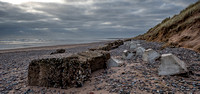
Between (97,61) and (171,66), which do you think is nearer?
(171,66)

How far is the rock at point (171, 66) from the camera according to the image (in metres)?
3.92

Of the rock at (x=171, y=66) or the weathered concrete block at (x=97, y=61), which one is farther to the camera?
the weathered concrete block at (x=97, y=61)

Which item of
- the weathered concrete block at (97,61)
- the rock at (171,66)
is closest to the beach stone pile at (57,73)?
the weathered concrete block at (97,61)

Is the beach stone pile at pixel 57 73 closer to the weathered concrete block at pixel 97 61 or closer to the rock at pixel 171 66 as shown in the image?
the weathered concrete block at pixel 97 61

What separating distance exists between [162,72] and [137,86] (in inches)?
47.7

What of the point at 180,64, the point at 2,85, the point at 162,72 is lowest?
the point at 2,85

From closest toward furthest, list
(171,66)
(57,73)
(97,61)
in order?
(57,73)
(171,66)
(97,61)

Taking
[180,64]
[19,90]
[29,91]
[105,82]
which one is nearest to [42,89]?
[29,91]

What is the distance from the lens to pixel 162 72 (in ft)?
13.8

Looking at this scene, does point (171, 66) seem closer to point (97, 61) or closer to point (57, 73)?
point (97, 61)

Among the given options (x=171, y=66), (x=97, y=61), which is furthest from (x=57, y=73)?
(x=171, y=66)

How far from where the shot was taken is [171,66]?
13.4 feet

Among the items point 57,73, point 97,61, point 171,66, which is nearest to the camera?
point 57,73

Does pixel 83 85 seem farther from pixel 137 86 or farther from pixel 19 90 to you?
pixel 19 90
